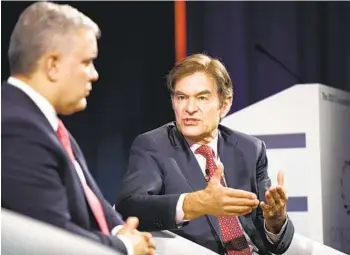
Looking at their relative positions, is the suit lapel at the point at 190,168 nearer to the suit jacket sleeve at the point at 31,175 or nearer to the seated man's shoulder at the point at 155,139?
the seated man's shoulder at the point at 155,139

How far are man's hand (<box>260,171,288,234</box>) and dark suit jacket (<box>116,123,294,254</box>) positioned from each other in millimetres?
32

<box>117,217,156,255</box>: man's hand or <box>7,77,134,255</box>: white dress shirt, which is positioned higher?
<box>7,77,134,255</box>: white dress shirt

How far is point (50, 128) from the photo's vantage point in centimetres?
114

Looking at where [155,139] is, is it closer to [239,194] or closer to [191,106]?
[191,106]

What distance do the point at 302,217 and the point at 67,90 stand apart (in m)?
1.18

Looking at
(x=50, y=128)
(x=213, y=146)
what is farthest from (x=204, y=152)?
(x=50, y=128)

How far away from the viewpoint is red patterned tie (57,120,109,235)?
1211 millimetres

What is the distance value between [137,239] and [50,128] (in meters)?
0.28

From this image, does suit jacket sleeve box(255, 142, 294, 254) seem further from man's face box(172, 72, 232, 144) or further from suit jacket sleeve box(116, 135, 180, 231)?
suit jacket sleeve box(116, 135, 180, 231)

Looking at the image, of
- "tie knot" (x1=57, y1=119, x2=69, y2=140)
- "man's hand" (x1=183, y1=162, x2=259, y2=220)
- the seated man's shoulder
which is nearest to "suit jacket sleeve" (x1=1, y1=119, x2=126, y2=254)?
"tie knot" (x1=57, y1=119, x2=69, y2=140)

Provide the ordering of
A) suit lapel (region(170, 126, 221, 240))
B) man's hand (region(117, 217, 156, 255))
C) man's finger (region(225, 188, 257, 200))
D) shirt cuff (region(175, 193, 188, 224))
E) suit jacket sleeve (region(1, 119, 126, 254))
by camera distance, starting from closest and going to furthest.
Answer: suit jacket sleeve (region(1, 119, 126, 254)) < man's hand (region(117, 217, 156, 255)) < man's finger (region(225, 188, 257, 200)) < shirt cuff (region(175, 193, 188, 224)) < suit lapel (region(170, 126, 221, 240))

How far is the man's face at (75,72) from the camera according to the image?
3.85 ft

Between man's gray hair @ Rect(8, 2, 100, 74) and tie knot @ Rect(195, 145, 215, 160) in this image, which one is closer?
man's gray hair @ Rect(8, 2, 100, 74)

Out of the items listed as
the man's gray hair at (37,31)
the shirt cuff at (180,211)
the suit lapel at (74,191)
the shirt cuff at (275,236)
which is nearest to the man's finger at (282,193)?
the shirt cuff at (275,236)
